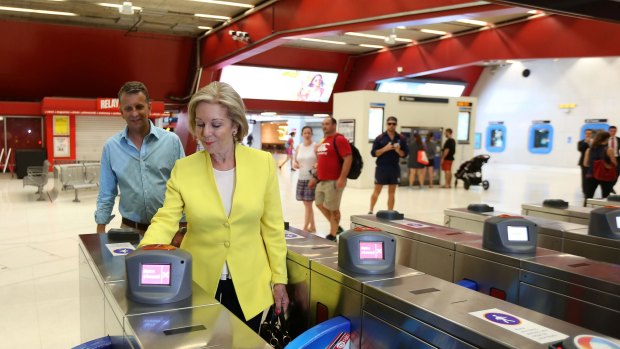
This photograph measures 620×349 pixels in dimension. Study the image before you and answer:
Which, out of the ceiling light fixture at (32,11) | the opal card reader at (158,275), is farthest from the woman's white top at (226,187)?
the ceiling light fixture at (32,11)

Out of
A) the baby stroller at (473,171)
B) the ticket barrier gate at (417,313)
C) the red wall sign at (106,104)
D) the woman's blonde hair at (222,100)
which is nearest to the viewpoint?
the ticket barrier gate at (417,313)

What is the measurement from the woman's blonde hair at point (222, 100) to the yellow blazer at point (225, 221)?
5.1 inches

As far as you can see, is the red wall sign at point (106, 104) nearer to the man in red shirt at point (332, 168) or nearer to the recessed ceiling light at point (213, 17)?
the recessed ceiling light at point (213, 17)

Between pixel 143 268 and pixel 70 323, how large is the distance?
2.31 m

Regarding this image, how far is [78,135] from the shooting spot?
48.3 ft

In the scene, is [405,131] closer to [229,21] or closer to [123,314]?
[229,21]

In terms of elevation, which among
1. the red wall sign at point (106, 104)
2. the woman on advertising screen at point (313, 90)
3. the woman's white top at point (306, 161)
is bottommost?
the woman's white top at point (306, 161)

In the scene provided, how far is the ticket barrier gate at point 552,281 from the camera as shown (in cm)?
237

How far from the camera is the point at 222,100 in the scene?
1804 mm

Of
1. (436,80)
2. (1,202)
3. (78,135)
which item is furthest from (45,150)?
(436,80)

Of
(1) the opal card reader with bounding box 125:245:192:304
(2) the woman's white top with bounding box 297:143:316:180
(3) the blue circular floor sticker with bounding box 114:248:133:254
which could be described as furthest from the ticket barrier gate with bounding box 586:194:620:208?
(1) the opal card reader with bounding box 125:245:192:304

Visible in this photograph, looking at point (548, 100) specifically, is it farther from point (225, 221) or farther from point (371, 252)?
point (225, 221)

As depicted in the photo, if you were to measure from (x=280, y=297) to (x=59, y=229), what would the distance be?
5782 millimetres

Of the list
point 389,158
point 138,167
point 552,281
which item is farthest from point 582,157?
point 138,167
